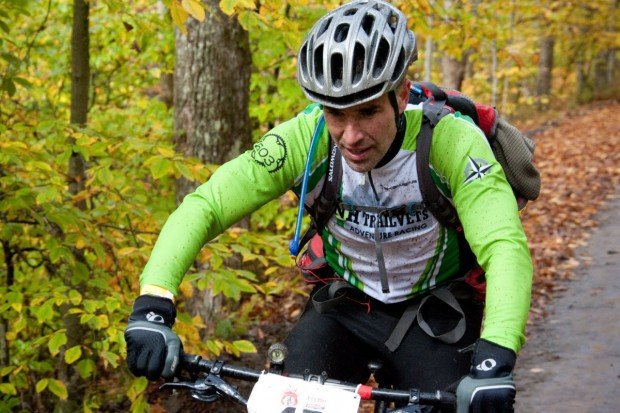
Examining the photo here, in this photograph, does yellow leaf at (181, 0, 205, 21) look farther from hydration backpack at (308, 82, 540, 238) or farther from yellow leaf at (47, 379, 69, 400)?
yellow leaf at (47, 379, 69, 400)

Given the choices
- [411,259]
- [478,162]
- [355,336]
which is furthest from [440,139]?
[355,336]

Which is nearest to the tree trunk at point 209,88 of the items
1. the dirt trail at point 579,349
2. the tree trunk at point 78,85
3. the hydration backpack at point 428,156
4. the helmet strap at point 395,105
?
the tree trunk at point 78,85

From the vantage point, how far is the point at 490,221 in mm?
2652

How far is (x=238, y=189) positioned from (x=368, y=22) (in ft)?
2.69

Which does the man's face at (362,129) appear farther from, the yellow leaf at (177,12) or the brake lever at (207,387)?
the yellow leaf at (177,12)

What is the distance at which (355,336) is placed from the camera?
3.26 metres

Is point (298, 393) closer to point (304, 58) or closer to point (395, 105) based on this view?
point (395, 105)

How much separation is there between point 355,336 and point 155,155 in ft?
7.18

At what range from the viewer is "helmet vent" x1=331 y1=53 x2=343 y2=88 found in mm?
2688

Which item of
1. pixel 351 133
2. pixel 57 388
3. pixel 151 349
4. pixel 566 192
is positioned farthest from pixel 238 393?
pixel 566 192

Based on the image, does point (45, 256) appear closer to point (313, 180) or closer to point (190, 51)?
point (190, 51)

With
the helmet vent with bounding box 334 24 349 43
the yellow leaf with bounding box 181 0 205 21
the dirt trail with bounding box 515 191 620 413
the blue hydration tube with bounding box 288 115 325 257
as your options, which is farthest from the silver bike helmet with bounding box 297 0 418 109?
the dirt trail with bounding box 515 191 620 413

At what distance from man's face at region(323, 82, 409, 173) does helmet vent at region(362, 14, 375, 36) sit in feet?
0.87

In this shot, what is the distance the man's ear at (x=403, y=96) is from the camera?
114 inches
